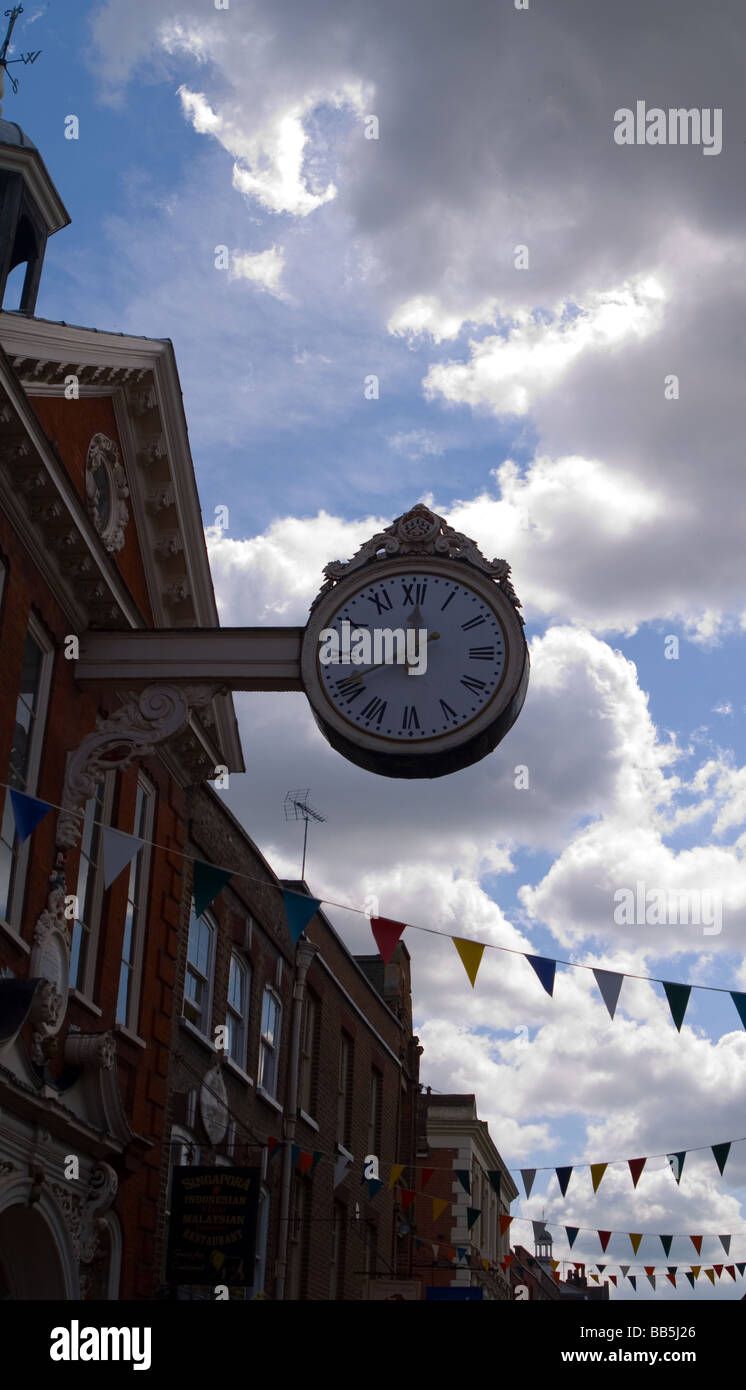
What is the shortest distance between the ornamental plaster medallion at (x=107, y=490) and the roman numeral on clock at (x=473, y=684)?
525cm

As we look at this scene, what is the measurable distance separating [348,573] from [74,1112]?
529cm

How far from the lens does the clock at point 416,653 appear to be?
398 inches

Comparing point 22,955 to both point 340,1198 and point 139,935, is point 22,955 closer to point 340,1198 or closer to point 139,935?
point 139,935

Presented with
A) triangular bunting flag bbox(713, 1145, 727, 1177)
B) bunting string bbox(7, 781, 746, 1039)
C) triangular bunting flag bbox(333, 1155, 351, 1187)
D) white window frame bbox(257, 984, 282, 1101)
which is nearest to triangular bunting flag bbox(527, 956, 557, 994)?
bunting string bbox(7, 781, 746, 1039)

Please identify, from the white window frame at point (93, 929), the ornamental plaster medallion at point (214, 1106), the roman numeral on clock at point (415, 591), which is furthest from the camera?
the ornamental plaster medallion at point (214, 1106)

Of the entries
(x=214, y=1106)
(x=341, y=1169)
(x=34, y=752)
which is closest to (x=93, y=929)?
(x=34, y=752)

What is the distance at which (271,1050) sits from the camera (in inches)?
820

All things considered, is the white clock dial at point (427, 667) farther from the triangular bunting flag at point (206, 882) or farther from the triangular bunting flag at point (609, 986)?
the triangular bunting flag at point (609, 986)

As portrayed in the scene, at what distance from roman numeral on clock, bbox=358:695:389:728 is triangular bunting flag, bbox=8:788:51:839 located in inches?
94.6

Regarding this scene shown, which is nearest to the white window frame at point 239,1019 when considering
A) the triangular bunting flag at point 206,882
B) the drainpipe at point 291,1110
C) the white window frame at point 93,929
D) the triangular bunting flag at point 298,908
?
the drainpipe at point 291,1110

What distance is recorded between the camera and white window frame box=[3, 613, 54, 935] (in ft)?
36.3

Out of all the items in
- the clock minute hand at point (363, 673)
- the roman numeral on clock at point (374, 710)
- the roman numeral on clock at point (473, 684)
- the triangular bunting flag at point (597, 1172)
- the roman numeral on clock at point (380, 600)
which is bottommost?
the triangular bunting flag at point (597, 1172)

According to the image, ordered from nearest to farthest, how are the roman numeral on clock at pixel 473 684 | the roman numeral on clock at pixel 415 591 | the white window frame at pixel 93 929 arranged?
the roman numeral on clock at pixel 473 684 → the roman numeral on clock at pixel 415 591 → the white window frame at pixel 93 929
